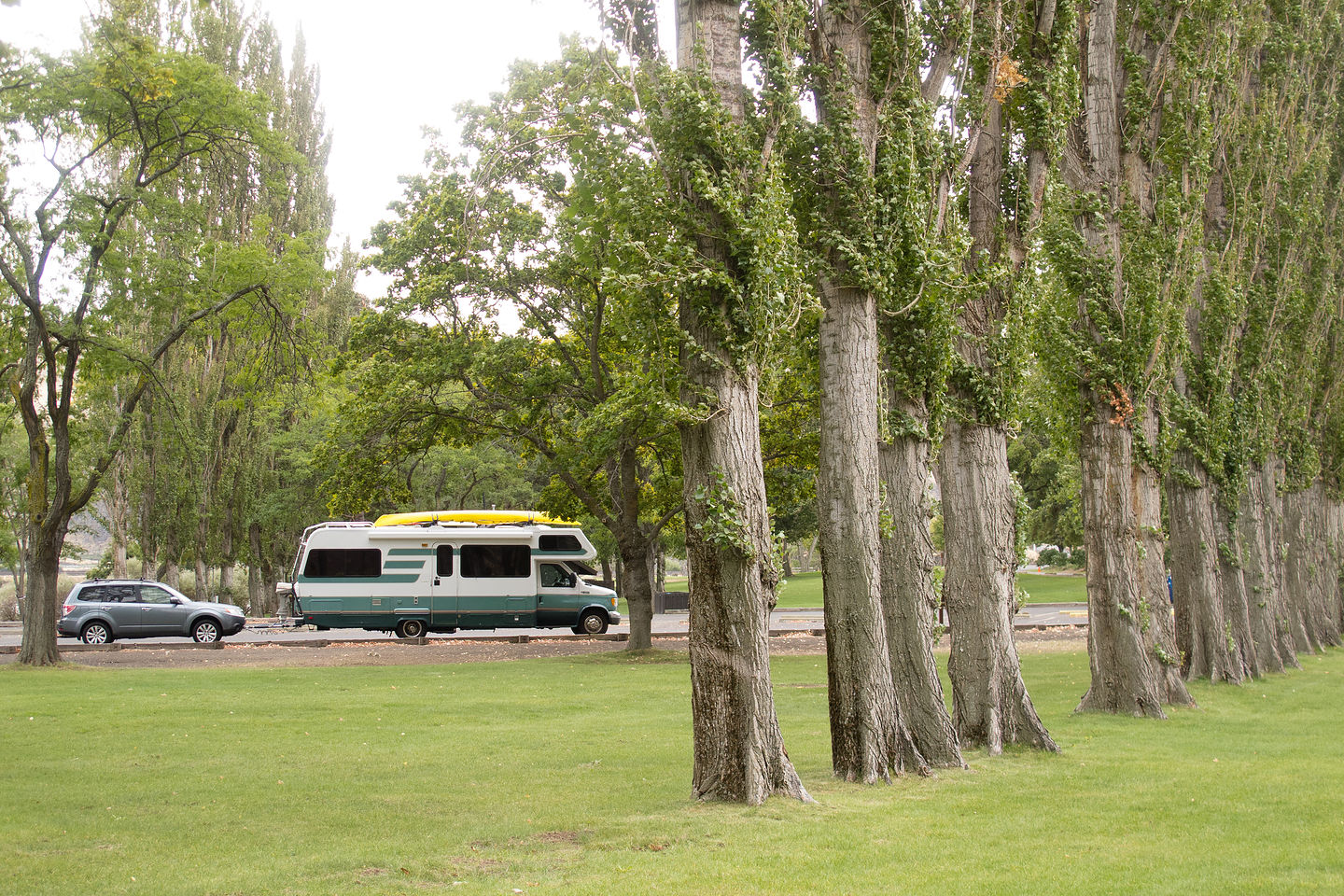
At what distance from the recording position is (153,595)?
26.7m

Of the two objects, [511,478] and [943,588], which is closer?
[943,588]

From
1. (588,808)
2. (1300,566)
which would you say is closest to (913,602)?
(588,808)

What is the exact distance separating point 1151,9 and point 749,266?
1258 cm

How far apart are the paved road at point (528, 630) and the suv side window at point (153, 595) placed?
1.12 m

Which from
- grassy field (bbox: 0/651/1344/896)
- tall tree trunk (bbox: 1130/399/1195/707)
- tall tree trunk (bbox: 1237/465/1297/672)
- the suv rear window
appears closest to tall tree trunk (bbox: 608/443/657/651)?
grassy field (bbox: 0/651/1344/896)

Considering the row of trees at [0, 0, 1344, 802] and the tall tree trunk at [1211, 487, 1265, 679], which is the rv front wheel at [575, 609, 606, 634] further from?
the tall tree trunk at [1211, 487, 1265, 679]

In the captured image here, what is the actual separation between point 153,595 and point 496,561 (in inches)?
329

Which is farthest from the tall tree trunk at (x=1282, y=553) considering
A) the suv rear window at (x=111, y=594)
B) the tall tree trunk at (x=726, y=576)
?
the suv rear window at (x=111, y=594)

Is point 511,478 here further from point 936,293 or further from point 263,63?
point 936,293

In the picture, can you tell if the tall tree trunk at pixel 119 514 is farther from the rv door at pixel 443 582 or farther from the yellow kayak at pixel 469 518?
the rv door at pixel 443 582

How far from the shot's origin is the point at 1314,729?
1381 cm

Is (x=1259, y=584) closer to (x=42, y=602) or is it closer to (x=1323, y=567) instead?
(x=1323, y=567)

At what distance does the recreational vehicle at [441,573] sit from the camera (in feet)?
92.6

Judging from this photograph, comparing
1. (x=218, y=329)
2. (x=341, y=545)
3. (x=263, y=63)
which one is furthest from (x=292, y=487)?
(x=218, y=329)
